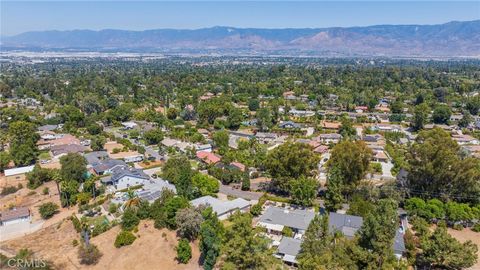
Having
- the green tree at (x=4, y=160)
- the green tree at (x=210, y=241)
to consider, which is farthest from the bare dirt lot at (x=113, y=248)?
the green tree at (x=4, y=160)

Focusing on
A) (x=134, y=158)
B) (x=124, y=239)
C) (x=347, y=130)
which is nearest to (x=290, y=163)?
(x=124, y=239)

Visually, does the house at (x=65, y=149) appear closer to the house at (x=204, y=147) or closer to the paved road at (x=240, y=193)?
the house at (x=204, y=147)

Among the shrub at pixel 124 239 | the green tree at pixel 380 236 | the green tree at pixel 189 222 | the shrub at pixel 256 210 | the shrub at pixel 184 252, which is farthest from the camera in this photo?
the shrub at pixel 256 210

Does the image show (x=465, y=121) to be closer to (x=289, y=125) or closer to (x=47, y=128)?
(x=289, y=125)

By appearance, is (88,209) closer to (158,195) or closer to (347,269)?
(158,195)

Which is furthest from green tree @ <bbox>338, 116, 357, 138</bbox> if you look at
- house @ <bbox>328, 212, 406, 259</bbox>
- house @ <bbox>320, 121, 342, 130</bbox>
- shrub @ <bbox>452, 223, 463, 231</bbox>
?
house @ <bbox>328, 212, 406, 259</bbox>
